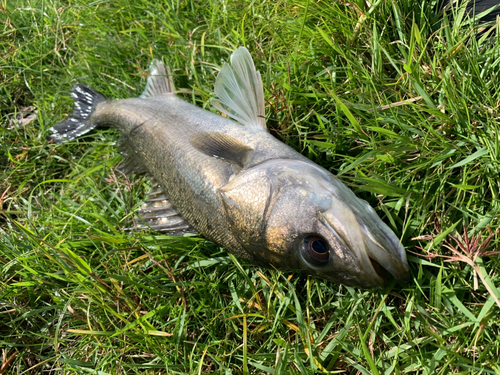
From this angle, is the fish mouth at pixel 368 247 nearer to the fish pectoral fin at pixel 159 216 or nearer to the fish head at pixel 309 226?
the fish head at pixel 309 226

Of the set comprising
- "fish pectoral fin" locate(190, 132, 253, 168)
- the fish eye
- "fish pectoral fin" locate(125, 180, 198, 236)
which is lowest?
"fish pectoral fin" locate(125, 180, 198, 236)

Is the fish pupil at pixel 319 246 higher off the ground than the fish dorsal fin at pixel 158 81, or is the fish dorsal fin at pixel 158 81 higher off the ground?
the fish dorsal fin at pixel 158 81

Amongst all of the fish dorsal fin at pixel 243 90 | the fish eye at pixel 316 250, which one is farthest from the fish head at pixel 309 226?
the fish dorsal fin at pixel 243 90

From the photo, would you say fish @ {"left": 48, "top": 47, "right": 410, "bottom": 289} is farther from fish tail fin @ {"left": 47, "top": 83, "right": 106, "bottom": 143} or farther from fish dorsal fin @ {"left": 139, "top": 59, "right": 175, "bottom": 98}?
fish tail fin @ {"left": 47, "top": 83, "right": 106, "bottom": 143}

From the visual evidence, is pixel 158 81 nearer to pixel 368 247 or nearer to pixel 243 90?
pixel 243 90

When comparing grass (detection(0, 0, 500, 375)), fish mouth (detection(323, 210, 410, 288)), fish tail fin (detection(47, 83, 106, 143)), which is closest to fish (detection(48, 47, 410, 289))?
fish mouth (detection(323, 210, 410, 288))

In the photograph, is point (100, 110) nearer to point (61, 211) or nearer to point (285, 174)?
point (61, 211)
